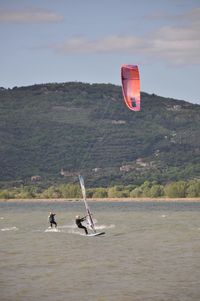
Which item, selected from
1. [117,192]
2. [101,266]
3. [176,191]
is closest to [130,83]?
[101,266]

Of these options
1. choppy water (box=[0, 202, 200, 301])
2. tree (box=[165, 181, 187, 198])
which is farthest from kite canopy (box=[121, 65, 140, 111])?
tree (box=[165, 181, 187, 198])

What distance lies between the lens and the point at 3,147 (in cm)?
19462

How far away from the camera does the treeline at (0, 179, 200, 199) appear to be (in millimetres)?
150625

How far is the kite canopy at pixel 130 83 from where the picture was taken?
140 ft

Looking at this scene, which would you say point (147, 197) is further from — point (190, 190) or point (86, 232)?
point (86, 232)

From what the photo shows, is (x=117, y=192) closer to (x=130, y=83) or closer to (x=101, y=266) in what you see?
(x=130, y=83)

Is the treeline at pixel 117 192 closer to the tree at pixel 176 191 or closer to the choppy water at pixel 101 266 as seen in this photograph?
the tree at pixel 176 191

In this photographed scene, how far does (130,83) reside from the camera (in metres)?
42.7

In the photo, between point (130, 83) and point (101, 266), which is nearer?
point (101, 266)

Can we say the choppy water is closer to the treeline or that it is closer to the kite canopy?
the kite canopy

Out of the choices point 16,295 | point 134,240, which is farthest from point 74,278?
point 134,240

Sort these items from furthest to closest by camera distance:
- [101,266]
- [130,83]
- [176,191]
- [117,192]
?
[117,192], [176,191], [130,83], [101,266]

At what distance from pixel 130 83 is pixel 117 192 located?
120 metres

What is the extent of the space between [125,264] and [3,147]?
165 m
